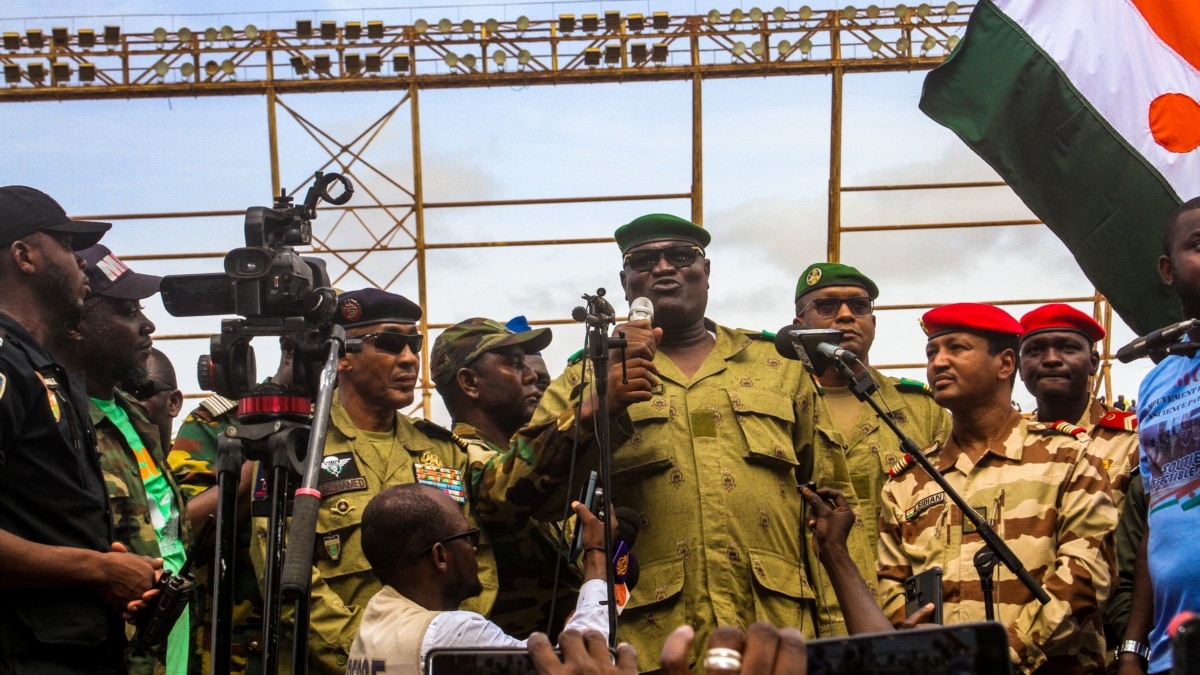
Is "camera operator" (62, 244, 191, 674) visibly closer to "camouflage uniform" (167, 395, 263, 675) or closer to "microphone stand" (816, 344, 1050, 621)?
"camouflage uniform" (167, 395, 263, 675)

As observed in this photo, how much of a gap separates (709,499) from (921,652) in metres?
3.44

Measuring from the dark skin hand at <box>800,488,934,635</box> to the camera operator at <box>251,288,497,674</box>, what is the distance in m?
1.34

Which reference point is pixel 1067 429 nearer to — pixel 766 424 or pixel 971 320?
pixel 971 320

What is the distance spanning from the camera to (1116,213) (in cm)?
589

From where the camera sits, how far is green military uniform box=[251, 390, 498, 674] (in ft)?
16.6

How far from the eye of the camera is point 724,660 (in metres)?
1.54

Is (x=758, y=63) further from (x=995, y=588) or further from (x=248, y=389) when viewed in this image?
(x=248, y=389)

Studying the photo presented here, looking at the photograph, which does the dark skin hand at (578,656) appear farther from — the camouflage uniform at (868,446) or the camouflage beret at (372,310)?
the camouflage beret at (372,310)

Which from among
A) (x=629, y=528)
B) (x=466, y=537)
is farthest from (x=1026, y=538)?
(x=466, y=537)

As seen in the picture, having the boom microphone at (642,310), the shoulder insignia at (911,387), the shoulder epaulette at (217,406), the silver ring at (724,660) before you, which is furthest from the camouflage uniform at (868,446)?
the silver ring at (724,660)

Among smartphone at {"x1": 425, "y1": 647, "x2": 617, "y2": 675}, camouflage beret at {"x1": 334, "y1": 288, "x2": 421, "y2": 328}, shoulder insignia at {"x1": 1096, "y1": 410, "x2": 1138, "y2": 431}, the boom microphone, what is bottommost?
smartphone at {"x1": 425, "y1": 647, "x2": 617, "y2": 675}

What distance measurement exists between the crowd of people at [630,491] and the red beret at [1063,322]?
0.5 inches

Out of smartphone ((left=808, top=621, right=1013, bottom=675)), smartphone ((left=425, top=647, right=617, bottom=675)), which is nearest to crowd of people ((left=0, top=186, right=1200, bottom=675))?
Answer: smartphone ((left=425, top=647, right=617, bottom=675))

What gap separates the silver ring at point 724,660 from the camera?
5.04ft
